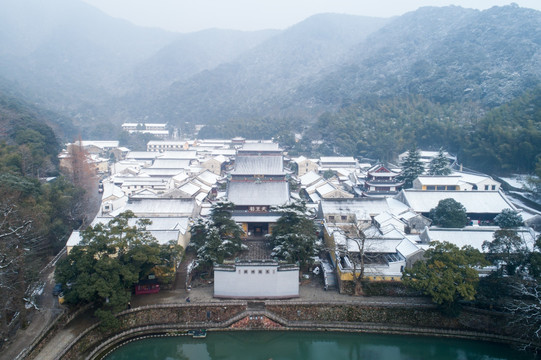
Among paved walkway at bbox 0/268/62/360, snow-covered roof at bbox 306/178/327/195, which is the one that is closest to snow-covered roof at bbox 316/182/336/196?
snow-covered roof at bbox 306/178/327/195

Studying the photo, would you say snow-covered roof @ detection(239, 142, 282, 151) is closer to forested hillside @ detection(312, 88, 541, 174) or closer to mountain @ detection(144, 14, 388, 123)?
forested hillside @ detection(312, 88, 541, 174)

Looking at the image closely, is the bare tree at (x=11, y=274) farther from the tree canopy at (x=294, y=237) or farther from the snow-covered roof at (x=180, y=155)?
the snow-covered roof at (x=180, y=155)

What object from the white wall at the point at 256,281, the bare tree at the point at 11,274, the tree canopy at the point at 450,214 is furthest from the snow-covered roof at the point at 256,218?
the bare tree at the point at 11,274

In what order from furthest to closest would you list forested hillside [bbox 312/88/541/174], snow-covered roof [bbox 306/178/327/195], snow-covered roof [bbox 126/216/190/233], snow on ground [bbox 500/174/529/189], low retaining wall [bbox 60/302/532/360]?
forested hillside [bbox 312/88/541/174], snow-covered roof [bbox 306/178/327/195], snow on ground [bbox 500/174/529/189], snow-covered roof [bbox 126/216/190/233], low retaining wall [bbox 60/302/532/360]

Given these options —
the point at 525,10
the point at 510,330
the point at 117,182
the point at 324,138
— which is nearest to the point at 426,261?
the point at 510,330

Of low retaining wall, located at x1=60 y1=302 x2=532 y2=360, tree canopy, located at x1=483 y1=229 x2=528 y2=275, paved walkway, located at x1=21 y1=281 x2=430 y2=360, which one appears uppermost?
tree canopy, located at x1=483 y1=229 x2=528 y2=275

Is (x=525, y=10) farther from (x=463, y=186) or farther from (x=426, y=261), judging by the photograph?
(x=426, y=261)
